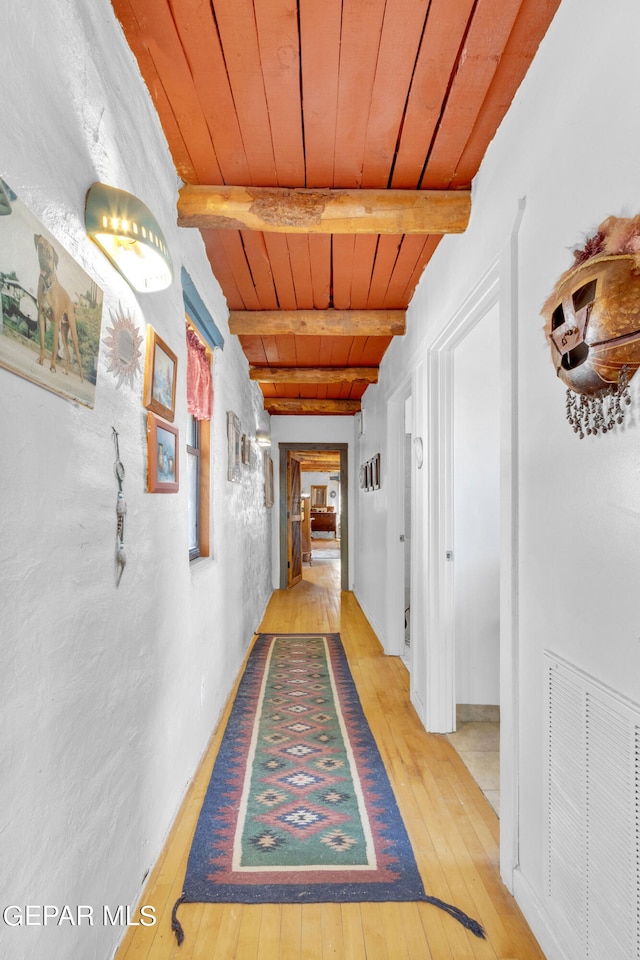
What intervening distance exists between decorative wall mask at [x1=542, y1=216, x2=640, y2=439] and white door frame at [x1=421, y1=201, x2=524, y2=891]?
1.50 ft

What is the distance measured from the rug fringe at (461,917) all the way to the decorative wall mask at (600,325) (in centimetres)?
145

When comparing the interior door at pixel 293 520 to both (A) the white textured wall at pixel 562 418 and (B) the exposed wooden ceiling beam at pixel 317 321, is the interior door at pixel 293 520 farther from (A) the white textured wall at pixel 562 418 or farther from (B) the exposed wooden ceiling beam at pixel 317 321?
(A) the white textured wall at pixel 562 418

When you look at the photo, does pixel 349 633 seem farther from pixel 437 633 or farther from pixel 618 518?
pixel 618 518

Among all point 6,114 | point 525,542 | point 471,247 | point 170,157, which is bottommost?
point 525,542

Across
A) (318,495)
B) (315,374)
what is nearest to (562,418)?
(315,374)

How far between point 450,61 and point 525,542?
145 cm

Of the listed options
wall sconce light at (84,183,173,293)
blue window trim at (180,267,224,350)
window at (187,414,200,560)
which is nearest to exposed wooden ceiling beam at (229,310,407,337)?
blue window trim at (180,267,224,350)

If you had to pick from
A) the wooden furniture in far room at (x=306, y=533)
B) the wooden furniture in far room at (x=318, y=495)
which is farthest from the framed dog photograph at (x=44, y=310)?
the wooden furniture in far room at (x=318, y=495)

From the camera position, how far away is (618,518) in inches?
45.1

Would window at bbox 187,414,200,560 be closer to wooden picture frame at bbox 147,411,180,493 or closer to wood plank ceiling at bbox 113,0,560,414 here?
wooden picture frame at bbox 147,411,180,493

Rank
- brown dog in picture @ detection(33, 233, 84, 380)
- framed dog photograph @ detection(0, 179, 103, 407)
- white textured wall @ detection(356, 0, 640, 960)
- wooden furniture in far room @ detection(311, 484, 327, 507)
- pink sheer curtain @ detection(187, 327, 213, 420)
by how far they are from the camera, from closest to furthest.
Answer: framed dog photograph @ detection(0, 179, 103, 407)
brown dog in picture @ detection(33, 233, 84, 380)
white textured wall @ detection(356, 0, 640, 960)
pink sheer curtain @ detection(187, 327, 213, 420)
wooden furniture in far room @ detection(311, 484, 327, 507)

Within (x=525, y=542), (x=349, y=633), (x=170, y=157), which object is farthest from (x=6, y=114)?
(x=349, y=633)

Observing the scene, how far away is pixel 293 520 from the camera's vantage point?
7.98 meters

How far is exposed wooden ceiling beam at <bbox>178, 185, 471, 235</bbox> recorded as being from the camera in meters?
2.21
